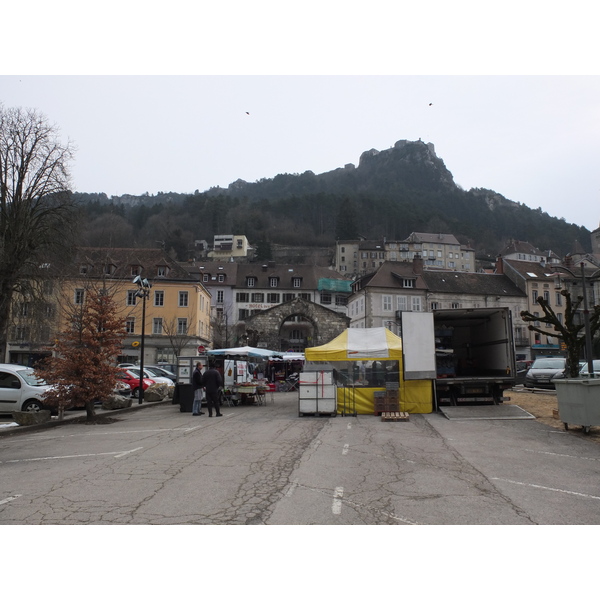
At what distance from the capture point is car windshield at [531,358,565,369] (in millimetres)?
26266

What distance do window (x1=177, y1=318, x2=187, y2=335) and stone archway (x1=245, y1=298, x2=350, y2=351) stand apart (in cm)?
700

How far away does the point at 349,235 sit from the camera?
12075cm

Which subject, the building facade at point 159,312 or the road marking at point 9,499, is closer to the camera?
the road marking at point 9,499

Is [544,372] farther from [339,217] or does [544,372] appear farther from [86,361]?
[339,217]

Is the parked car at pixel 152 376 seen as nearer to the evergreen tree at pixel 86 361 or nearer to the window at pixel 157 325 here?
the evergreen tree at pixel 86 361

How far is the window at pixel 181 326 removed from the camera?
50.7 meters

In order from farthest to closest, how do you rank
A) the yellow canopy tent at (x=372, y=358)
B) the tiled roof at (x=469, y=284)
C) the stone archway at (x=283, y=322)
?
the tiled roof at (x=469, y=284)
the stone archway at (x=283, y=322)
the yellow canopy tent at (x=372, y=358)

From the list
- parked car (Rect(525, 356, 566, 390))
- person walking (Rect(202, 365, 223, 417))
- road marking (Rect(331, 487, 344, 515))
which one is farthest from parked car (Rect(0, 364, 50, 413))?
parked car (Rect(525, 356, 566, 390))

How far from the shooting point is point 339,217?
122 metres

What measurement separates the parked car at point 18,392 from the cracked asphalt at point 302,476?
3.13 metres

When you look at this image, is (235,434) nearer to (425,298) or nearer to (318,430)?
(318,430)

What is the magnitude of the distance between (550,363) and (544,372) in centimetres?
130

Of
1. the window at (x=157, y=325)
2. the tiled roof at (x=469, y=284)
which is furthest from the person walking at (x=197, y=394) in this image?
the tiled roof at (x=469, y=284)

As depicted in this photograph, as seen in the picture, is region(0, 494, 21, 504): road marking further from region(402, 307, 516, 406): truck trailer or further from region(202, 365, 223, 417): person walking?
region(402, 307, 516, 406): truck trailer
